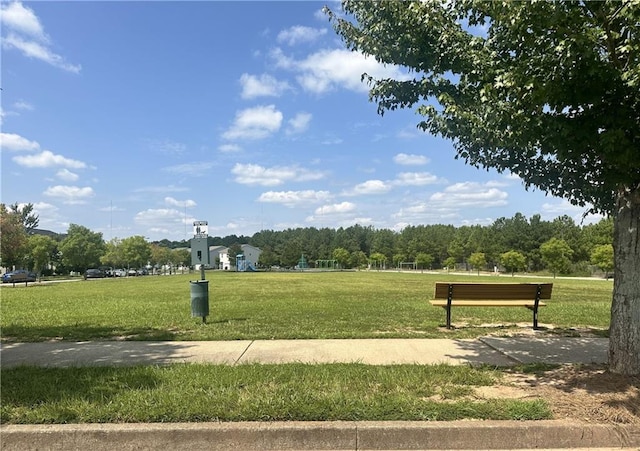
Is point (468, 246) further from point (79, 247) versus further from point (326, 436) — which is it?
point (326, 436)

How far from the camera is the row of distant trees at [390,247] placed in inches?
2547

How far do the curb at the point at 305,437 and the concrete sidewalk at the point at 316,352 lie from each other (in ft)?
7.45

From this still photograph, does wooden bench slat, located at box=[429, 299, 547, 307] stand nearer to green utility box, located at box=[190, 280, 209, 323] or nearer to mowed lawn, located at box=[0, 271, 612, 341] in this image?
mowed lawn, located at box=[0, 271, 612, 341]

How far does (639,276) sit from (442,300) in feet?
16.8

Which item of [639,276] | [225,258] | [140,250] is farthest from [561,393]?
[225,258]

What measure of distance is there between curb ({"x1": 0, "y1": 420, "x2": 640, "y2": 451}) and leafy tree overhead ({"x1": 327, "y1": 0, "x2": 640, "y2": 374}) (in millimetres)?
1880

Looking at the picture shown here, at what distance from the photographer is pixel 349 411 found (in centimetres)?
452

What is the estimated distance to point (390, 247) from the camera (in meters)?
128

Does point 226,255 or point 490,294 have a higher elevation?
point 226,255

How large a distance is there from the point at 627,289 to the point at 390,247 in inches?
4866

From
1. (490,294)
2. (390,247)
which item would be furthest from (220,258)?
(490,294)

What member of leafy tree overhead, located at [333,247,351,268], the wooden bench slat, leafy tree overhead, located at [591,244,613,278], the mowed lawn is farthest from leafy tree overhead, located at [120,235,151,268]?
the wooden bench slat

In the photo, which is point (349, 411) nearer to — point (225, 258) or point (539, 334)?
point (539, 334)

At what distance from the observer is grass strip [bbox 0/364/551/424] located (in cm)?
449
